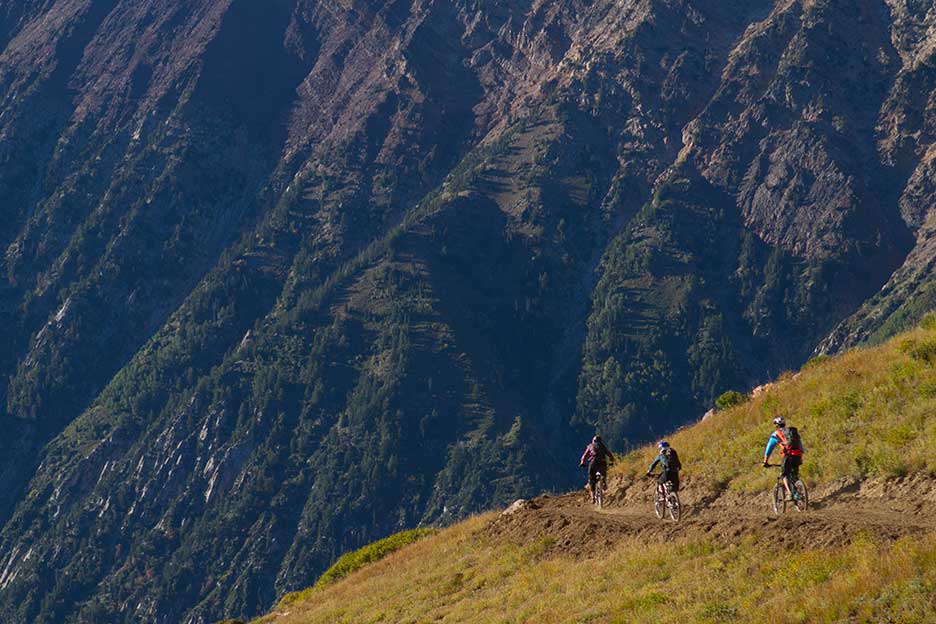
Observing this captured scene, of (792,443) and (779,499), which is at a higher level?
(792,443)

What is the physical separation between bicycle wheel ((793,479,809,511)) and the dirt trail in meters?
0.24

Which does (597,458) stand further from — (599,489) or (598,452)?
(599,489)

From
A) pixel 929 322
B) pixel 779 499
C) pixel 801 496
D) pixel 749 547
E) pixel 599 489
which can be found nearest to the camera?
pixel 749 547

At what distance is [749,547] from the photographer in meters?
26.2

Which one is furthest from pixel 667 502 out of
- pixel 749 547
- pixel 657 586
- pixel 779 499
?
pixel 657 586

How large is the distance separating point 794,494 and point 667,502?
16.1 ft

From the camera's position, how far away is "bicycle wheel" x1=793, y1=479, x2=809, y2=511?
28734 mm

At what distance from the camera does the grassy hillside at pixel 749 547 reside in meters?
22.0

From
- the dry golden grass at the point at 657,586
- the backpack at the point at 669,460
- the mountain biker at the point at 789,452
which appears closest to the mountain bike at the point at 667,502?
the backpack at the point at 669,460

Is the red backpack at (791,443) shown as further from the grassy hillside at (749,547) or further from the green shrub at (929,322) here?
the green shrub at (929,322)

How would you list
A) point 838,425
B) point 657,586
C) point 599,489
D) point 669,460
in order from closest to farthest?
point 657,586 < point 669,460 < point 838,425 < point 599,489

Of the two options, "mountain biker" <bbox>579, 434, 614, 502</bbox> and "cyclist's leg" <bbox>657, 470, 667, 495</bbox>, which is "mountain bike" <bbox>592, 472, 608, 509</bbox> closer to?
"mountain biker" <bbox>579, 434, 614, 502</bbox>

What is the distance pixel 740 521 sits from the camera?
28.3 m

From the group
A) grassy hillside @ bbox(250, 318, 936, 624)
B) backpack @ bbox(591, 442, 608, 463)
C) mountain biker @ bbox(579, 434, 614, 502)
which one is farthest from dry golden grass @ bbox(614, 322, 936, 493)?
backpack @ bbox(591, 442, 608, 463)
